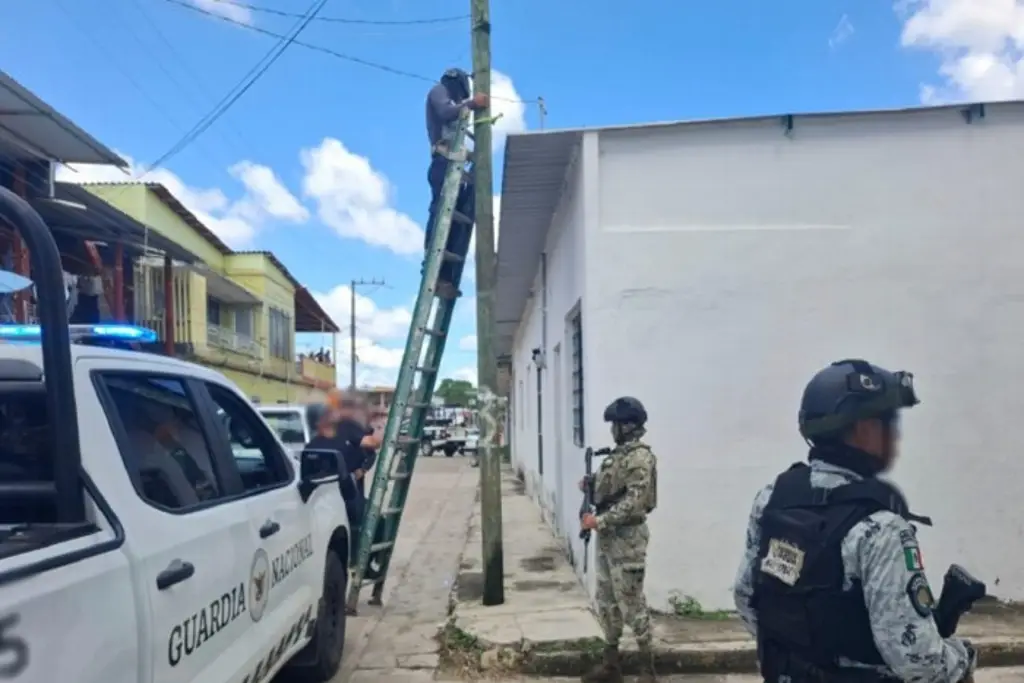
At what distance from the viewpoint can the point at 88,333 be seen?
2.88 metres

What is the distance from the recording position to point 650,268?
20.1ft

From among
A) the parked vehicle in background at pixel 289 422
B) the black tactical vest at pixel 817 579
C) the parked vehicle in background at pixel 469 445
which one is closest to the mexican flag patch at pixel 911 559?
the black tactical vest at pixel 817 579

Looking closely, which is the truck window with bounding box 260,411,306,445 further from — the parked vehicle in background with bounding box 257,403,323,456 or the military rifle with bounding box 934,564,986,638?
the military rifle with bounding box 934,564,986,638

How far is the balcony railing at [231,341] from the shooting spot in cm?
2602

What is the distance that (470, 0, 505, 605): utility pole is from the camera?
652 centimetres

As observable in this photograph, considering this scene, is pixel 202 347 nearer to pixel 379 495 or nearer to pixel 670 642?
pixel 379 495

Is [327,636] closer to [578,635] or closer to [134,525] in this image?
[578,635]

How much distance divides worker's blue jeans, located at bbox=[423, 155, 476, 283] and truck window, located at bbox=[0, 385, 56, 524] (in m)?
4.58

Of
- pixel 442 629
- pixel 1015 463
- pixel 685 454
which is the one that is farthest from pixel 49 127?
pixel 1015 463

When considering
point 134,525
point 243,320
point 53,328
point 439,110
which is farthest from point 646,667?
point 243,320

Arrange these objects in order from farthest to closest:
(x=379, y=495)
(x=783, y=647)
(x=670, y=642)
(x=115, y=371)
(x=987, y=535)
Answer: (x=379, y=495), (x=987, y=535), (x=670, y=642), (x=115, y=371), (x=783, y=647)

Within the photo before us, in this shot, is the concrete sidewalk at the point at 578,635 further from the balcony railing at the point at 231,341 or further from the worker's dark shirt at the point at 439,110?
the balcony railing at the point at 231,341

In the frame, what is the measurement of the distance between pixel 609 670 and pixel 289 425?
9314 mm

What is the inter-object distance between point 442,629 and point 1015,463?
4318mm
